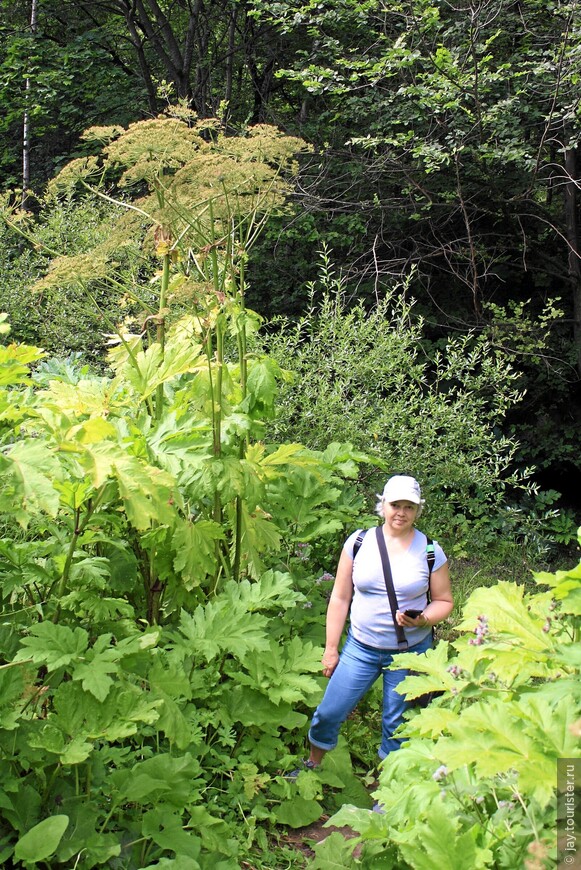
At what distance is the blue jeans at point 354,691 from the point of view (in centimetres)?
385

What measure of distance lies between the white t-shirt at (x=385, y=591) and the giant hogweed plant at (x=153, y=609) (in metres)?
0.30

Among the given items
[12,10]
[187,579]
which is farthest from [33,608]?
[12,10]

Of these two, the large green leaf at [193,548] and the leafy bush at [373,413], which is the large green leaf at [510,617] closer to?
the large green leaf at [193,548]

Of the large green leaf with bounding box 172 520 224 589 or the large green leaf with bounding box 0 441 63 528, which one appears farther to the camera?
the large green leaf with bounding box 172 520 224 589

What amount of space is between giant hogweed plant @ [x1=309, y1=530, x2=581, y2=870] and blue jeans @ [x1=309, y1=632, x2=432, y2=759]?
60.6 inches

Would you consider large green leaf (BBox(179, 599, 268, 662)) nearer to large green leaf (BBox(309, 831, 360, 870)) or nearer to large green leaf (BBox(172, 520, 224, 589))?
large green leaf (BBox(172, 520, 224, 589))

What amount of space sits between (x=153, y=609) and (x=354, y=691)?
104cm

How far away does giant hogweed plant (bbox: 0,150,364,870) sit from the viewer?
2588 mm

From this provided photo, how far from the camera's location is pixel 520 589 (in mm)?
2057

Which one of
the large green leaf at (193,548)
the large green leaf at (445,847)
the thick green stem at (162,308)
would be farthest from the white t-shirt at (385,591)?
the large green leaf at (445,847)

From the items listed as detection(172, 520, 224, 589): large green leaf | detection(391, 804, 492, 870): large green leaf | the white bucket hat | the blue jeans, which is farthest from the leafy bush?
detection(391, 804, 492, 870): large green leaf

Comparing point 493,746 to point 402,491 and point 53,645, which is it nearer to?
point 53,645

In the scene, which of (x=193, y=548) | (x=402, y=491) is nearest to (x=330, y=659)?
(x=402, y=491)

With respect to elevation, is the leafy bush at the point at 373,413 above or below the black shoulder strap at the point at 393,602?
above
